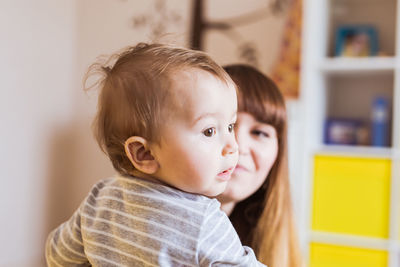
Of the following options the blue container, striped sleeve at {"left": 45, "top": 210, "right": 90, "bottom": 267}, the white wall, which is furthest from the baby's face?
the white wall

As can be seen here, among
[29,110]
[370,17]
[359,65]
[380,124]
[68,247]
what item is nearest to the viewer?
[68,247]

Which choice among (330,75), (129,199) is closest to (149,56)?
(129,199)

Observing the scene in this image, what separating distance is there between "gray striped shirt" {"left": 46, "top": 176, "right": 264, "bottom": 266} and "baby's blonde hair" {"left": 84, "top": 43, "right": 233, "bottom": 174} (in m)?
0.06

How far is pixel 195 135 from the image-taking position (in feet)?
2.16

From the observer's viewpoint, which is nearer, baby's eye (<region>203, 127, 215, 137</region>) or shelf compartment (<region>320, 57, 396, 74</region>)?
baby's eye (<region>203, 127, 215, 137</region>)

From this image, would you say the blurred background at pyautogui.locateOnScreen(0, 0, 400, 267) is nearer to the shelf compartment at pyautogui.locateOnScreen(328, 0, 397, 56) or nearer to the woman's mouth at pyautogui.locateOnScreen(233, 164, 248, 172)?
the shelf compartment at pyautogui.locateOnScreen(328, 0, 397, 56)

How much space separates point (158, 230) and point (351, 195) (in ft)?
5.01

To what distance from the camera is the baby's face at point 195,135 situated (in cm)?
65

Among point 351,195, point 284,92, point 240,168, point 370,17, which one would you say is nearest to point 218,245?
point 240,168

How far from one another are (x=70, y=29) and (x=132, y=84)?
255 cm

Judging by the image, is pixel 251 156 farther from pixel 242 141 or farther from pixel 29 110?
pixel 29 110

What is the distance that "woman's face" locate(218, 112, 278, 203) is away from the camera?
1.15 metres

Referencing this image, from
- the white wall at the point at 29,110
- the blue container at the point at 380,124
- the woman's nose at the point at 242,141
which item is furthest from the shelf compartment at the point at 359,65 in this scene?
the white wall at the point at 29,110

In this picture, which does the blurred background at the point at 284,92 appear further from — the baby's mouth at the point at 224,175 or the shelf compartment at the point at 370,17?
the baby's mouth at the point at 224,175
